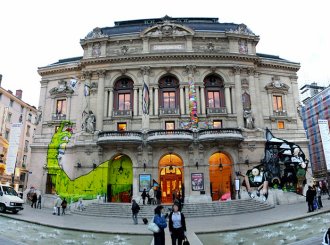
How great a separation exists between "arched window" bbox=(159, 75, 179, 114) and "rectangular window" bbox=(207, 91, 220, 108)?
14.2 ft

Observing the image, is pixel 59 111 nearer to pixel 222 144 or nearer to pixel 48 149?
pixel 48 149

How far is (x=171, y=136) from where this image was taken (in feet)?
100

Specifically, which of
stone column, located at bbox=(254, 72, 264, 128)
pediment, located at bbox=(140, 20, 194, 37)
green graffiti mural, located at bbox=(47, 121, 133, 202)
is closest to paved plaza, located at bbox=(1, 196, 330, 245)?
green graffiti mural, located at bbox=(47, 121, 133, 202)

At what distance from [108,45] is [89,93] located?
7310 millimetres

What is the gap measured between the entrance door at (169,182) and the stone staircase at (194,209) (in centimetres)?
669

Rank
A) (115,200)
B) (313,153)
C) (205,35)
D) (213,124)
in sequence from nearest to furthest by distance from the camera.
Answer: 1. (115,200)
2. (213,124)
3. (205,35)
4. (313,153)

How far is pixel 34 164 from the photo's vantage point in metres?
35.3

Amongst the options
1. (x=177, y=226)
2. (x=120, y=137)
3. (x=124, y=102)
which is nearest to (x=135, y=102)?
(x=124, y=102)

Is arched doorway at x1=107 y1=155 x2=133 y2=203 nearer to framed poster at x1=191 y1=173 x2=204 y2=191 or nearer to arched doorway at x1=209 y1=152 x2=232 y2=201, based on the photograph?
framed poster at x1=191 y1=173 x2=204 y2=191

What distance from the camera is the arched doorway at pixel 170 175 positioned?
32.5m

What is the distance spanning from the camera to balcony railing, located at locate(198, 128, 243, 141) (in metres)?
30.6

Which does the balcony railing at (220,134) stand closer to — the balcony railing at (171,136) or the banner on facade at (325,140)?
the balcony railing at (171,136)

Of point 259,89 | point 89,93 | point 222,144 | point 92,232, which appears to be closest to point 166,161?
point 222,144

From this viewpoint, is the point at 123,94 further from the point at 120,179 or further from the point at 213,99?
the point at 213,99
